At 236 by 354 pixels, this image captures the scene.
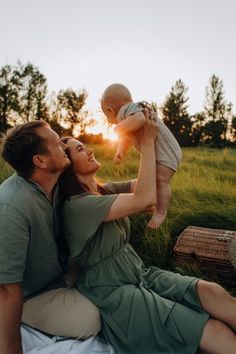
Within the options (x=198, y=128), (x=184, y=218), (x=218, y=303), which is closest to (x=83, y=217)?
(x=218, y=303)

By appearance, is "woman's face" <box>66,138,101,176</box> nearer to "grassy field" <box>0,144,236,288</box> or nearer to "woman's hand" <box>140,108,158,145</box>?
"woman's hand" <box>140,108,158,145</box>

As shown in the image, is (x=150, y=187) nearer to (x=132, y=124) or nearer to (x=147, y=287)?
(x=132, y=124)

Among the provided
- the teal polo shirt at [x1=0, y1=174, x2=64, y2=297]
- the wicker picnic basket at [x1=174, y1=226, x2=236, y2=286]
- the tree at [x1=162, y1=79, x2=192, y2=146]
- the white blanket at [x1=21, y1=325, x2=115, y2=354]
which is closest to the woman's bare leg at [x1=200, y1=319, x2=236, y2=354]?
the white blanket at [x1=21, y1=325, x2=115, y2=354]

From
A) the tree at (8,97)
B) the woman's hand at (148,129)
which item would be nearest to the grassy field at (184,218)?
the woman's hand at (148,129)

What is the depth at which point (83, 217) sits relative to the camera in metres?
2.36

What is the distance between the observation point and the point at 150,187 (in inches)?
92.4

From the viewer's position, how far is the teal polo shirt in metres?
2.16

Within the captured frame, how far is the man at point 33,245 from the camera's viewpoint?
7.08 feet

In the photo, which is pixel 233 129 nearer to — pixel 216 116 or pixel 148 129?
pixel 216 116

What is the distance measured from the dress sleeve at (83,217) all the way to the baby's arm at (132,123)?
0.44 m

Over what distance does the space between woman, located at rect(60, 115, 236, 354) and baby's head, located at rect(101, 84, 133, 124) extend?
421 millimetres

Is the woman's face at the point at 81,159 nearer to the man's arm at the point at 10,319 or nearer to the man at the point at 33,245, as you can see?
the man at the point at 33,245

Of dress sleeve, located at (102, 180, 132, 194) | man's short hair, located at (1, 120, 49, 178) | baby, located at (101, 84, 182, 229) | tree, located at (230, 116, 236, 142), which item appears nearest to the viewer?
man's short hair, located at (1, 120, 49, 178)

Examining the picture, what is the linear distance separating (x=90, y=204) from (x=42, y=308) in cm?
64
